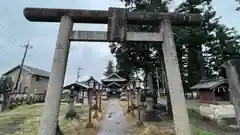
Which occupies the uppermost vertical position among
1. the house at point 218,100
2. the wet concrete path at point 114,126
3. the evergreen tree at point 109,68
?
the evergreen tree at point 109,68

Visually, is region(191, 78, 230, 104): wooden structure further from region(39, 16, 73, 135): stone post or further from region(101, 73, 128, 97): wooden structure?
region(101, 73, 128, 97): wooden structure

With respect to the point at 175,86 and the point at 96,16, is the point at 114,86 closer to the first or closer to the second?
the point at 96,16

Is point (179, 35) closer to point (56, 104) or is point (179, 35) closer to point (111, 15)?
point (111, 15)

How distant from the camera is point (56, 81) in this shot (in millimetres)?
4621

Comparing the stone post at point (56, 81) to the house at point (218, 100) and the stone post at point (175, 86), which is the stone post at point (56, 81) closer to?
the stone post at point (175, 86)

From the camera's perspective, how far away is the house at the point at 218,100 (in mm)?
19422

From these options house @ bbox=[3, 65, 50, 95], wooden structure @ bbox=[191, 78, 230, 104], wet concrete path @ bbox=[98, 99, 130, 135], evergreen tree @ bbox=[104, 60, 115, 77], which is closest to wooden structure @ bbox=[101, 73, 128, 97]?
house @ bbox=[3, 65, 50, 95]

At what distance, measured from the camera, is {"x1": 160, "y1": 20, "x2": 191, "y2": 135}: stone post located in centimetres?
441

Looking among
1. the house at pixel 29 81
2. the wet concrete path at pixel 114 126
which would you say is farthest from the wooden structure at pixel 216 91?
the house at pixel 29 81

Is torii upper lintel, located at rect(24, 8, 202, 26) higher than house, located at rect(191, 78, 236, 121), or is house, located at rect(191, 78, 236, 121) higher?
torii upper lintel, located at rect(24, 8, 202, 26)

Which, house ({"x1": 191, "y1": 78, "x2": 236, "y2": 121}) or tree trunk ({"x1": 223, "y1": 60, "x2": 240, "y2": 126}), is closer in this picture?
tree trunk ({"x1": 223, "y1": 60, "x2": 240, "y2": 126})

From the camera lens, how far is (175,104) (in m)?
4.58

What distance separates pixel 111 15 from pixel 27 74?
35.7 metres

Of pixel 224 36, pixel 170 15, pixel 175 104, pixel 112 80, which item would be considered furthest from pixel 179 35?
pixel 112 80
